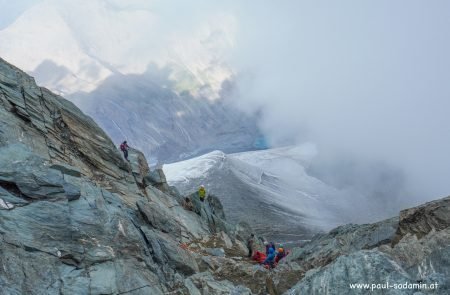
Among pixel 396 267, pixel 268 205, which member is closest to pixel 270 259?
pixel 396 267

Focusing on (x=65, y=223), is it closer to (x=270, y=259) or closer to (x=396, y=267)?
(x=396, y=267)

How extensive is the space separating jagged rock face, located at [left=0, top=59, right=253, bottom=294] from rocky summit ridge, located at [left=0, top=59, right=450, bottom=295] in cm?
6

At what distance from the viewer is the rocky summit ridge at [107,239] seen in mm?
20125

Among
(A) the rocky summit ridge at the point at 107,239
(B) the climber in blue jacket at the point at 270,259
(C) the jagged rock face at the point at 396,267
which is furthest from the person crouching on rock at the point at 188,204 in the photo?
(C) the jagged rock face at the point at 396,267

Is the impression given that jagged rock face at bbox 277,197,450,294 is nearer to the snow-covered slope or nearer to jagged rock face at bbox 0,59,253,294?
jagged rock face at bbox 0,59,253,294

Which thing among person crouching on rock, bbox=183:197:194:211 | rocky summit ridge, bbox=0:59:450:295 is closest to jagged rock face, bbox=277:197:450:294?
rocky summit ridge, bbox=0:59:450:295

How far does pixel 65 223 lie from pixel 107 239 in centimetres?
248

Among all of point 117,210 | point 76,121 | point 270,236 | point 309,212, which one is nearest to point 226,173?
point 309,212

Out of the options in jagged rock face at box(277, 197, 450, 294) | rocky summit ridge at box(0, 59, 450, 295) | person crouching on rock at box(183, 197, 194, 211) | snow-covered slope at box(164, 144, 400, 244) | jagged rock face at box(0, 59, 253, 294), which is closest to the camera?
jagged rock face at box(277, 197, 450, 294)

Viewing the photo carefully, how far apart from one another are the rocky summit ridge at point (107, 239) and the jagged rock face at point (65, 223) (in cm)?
6

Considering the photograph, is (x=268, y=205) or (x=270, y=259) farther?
(x=268, y=205)

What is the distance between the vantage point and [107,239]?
2478 centimetres

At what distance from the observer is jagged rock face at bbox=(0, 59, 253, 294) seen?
A: 2052 cm

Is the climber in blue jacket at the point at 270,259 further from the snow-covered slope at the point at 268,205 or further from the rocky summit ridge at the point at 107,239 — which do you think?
the snow-covered slope at the point at 268,205
